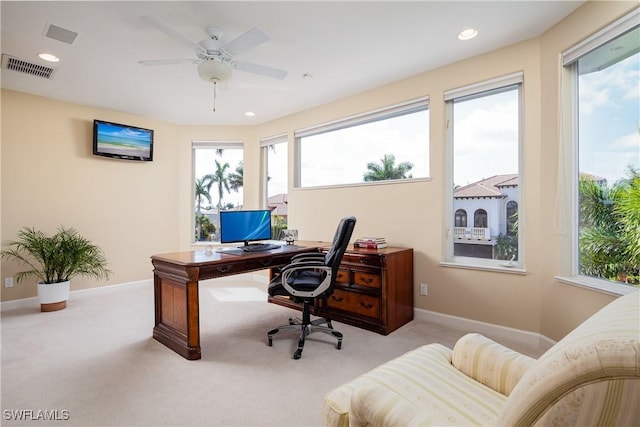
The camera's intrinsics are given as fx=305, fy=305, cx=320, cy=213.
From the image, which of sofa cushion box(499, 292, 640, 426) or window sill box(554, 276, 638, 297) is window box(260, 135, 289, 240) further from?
sofa cushion box(499, 292, 640, 426)

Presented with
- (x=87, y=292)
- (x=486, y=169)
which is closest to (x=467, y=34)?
(x=486, y=169)

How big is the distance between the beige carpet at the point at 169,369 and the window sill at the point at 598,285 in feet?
3.38

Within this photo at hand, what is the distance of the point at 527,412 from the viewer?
0.67 meters

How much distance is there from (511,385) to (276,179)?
435 centimetres

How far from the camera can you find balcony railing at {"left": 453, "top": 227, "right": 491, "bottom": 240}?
118 inches

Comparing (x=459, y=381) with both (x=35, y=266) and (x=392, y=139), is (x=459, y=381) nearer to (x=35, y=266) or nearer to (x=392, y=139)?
(x=392, y=139)

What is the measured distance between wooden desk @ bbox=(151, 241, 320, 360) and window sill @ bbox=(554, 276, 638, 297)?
240 cm

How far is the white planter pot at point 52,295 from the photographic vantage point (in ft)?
11.5

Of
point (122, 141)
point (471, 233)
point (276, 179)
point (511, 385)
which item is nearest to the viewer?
point (511, 385)

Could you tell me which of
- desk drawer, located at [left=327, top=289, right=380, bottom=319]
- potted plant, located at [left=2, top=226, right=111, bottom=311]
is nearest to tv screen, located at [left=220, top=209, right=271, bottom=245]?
desk drawer, located at [left=327, top=289, right=380, bottom=319]

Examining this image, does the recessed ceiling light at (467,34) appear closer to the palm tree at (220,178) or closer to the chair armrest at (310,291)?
the chair armrest at (310,291)

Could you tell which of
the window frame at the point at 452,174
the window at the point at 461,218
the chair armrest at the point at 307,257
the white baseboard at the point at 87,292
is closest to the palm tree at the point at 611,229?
the window frame at the point at 452,174

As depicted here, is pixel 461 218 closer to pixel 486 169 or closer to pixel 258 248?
pixel 486 169

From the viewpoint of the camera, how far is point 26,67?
308cm
